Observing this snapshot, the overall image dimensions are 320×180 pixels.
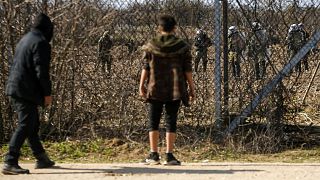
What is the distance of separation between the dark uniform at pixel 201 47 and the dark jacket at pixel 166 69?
1.34 metres

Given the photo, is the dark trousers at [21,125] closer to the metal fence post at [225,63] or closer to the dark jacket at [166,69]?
the dark jacket at [166,69]

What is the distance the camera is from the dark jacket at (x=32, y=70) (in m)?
5.96

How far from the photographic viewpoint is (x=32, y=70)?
6074mm

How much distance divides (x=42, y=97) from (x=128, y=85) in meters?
1.92

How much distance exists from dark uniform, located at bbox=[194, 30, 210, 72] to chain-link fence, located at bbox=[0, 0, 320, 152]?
0.08ft

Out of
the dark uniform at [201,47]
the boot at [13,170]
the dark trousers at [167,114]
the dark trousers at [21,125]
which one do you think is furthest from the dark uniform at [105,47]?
the boot at [13,170]

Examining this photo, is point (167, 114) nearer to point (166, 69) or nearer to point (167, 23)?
point (166, 69)

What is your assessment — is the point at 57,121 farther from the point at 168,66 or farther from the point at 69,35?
the point at 168,66

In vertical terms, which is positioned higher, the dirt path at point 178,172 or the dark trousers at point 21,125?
the dark trousers at point 21,125

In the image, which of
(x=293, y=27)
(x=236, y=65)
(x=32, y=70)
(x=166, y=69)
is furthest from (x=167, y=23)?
(x=293, y=27)

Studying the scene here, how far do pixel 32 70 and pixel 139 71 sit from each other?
2.10 m

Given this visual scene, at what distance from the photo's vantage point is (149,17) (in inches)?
307

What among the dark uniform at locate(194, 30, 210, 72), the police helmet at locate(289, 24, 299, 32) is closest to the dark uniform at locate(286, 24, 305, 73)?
the police helmet at locate(289, 24, 299, 32)

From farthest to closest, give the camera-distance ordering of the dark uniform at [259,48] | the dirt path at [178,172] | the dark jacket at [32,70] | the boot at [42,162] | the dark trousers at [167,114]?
the dark uniform at [259,48] → the dark trousers at [167,114] → the boot at [42,162] → the dirt path at [178,172] → the dark jacket at [32,70]
